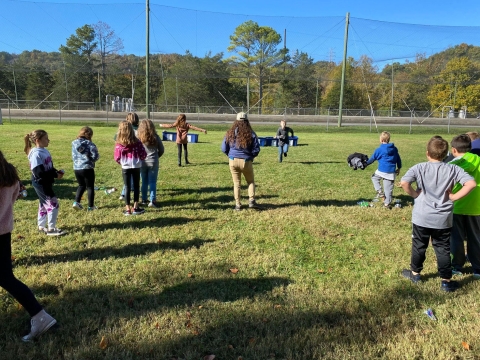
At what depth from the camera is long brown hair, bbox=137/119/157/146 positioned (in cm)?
675

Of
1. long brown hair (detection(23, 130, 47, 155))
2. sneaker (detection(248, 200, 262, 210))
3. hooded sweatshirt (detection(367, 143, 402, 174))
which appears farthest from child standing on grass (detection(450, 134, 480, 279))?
long brown hair (detection(23, 130, 47, 155))

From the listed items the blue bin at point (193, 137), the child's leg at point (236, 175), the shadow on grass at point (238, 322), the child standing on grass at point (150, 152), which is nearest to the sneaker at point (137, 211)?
the child standing on grass at point (150, 152)

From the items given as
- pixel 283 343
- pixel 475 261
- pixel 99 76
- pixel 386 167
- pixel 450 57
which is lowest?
pixel 283 343

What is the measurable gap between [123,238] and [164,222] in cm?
91

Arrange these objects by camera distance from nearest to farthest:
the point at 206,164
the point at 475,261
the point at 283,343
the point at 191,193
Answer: the point at 283,343
the point at 475,261
the point at 191,193
the point at 206,164

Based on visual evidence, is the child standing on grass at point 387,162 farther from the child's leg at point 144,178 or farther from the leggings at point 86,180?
the leggings at point 86,180

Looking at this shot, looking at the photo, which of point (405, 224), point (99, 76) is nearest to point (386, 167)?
point (405, 224)

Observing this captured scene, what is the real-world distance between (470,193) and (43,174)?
5.36m

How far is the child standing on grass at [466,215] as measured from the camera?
4.08m

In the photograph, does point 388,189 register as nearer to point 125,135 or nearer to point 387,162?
point 387,162

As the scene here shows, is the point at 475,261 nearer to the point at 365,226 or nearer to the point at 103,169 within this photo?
the point at 365,226

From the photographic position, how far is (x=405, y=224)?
6289mm

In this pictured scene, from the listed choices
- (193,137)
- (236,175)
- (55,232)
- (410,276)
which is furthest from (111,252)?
(193,137)

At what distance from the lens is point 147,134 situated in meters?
6.75
